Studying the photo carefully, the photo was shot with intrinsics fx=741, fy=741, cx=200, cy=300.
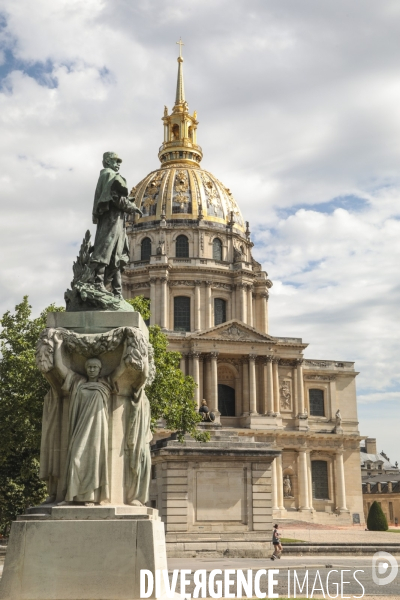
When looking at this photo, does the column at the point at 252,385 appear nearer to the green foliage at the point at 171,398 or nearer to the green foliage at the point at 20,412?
the green foliage at the point at 171,398

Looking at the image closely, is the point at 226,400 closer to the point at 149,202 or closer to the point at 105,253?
the point at 149,202

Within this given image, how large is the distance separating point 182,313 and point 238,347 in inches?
364

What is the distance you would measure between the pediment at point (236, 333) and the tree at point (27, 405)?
32387 millimetres

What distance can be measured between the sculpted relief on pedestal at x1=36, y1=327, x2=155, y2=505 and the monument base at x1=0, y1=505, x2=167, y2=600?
15.0 inches

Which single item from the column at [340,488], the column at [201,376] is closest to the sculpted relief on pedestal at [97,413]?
the column at [201,376]

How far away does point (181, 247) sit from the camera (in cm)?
7575

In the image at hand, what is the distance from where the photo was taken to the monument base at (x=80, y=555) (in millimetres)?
7172

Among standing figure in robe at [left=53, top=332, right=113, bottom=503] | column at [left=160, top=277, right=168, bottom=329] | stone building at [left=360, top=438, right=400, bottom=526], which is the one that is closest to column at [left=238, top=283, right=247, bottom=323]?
column at [left=160, top=277, right=168, bottom=329]

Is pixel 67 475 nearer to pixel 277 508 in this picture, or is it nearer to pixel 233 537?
pixel 233 537

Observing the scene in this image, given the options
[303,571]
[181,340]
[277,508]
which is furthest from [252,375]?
[303,571]

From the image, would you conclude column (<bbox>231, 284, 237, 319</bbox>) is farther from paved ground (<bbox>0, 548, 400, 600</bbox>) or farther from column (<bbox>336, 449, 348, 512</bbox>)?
paved ground (<bbox>0, 548, 400, 600</bbox>)

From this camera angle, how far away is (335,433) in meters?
67.5

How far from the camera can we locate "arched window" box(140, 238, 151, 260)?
249 ft

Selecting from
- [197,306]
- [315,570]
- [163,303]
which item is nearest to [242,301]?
[197,306]
